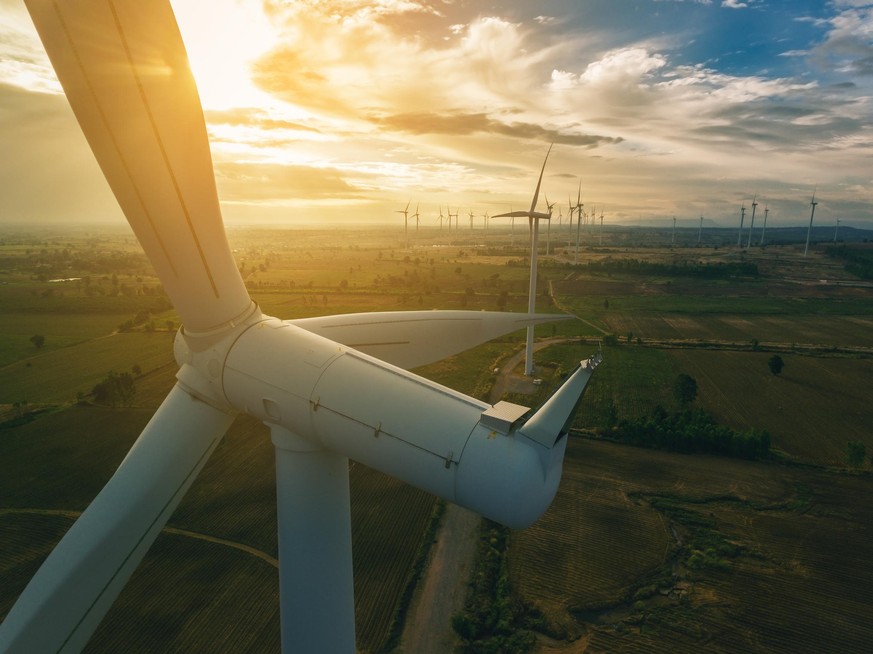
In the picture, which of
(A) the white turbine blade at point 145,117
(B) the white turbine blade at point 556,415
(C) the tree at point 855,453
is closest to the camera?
(A) the white turbine blade at point 145,117

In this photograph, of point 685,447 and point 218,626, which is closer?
point 218,626

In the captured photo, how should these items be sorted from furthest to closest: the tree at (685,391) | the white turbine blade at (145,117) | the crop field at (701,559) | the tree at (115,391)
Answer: the tree at (115,391), the tree at (685,391), the crop field at (701,559), the white turbine blade at (145,117)

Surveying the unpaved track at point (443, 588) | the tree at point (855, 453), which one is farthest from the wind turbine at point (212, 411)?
the tree at point (855, 453)

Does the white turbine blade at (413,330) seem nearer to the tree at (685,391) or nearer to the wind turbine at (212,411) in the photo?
the wind turbine at (212,411)

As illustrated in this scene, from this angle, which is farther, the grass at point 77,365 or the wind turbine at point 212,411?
the grass at point 77,365

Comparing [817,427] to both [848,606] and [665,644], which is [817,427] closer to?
[848,606]

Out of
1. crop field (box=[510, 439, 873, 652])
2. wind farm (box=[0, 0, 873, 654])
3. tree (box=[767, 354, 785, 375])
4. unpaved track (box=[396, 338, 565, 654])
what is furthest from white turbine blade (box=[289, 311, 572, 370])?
tree (box=[767, 354, 785, 375])

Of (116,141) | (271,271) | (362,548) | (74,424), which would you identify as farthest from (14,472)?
(271,271)
